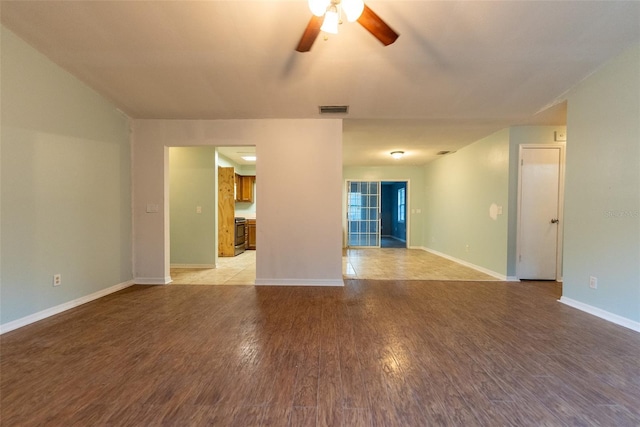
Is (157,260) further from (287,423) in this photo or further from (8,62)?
(287,423)

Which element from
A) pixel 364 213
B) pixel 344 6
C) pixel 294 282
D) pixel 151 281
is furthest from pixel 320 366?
pixel 364 213

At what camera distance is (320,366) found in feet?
5.93

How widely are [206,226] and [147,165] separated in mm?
1565

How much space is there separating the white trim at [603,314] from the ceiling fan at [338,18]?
3.42 metres

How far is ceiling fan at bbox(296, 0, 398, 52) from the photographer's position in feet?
5.60

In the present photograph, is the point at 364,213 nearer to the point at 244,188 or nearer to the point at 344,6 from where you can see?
the point at 244,188

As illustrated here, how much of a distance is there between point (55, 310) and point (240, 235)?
4.14 meters

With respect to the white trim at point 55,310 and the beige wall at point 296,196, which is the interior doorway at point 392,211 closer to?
the beige wall at point 296,196

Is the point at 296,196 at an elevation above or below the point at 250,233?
above

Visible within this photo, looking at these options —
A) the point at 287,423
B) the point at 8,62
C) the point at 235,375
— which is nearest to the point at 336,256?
the point at 235,375

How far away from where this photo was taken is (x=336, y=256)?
12.6ft

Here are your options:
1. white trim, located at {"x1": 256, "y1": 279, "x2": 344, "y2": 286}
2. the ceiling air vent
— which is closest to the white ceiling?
the ceiling air vent

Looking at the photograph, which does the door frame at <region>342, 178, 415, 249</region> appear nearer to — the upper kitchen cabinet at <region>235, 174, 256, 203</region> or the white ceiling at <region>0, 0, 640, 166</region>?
the upper kitchen cabinet at <region>235, 174, 256, 203</region>

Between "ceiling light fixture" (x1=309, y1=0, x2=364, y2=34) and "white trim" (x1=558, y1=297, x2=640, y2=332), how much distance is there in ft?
12.0
